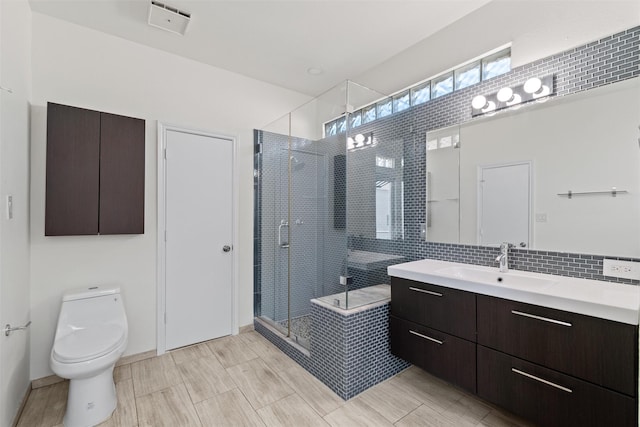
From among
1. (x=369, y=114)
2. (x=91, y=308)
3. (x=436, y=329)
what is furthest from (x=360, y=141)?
(x=91, y=308)

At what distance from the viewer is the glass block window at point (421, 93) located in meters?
2.61

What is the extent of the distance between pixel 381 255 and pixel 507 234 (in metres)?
1.01

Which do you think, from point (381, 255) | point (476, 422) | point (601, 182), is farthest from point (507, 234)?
point (476, 422)

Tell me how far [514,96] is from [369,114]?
44.4 inches

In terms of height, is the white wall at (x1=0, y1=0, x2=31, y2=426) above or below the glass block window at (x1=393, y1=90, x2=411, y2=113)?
below

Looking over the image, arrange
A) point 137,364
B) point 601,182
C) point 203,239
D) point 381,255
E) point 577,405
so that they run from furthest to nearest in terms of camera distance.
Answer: point 203,239 < point 381,255 < point 137,364 < point 601,182 < point 577,405

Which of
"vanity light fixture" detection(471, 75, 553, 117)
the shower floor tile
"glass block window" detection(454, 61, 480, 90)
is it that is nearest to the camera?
"vanity light fixture" detection(471, 75, 553, 117)

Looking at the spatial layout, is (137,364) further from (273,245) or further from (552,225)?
(552,225)

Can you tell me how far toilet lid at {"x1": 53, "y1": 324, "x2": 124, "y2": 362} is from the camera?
173cm

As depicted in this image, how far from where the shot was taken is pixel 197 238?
2836 mm

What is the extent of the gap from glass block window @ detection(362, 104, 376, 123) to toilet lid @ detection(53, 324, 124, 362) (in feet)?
8.33

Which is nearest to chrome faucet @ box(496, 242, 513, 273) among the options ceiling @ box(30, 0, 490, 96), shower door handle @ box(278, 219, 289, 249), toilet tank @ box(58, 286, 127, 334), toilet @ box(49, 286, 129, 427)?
ceiling @ box(30, 0, 490, 96)

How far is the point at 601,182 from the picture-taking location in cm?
164

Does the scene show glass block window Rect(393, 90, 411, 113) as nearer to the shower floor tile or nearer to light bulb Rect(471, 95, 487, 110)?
light bulb Rect(471, 95, 487, 110)
